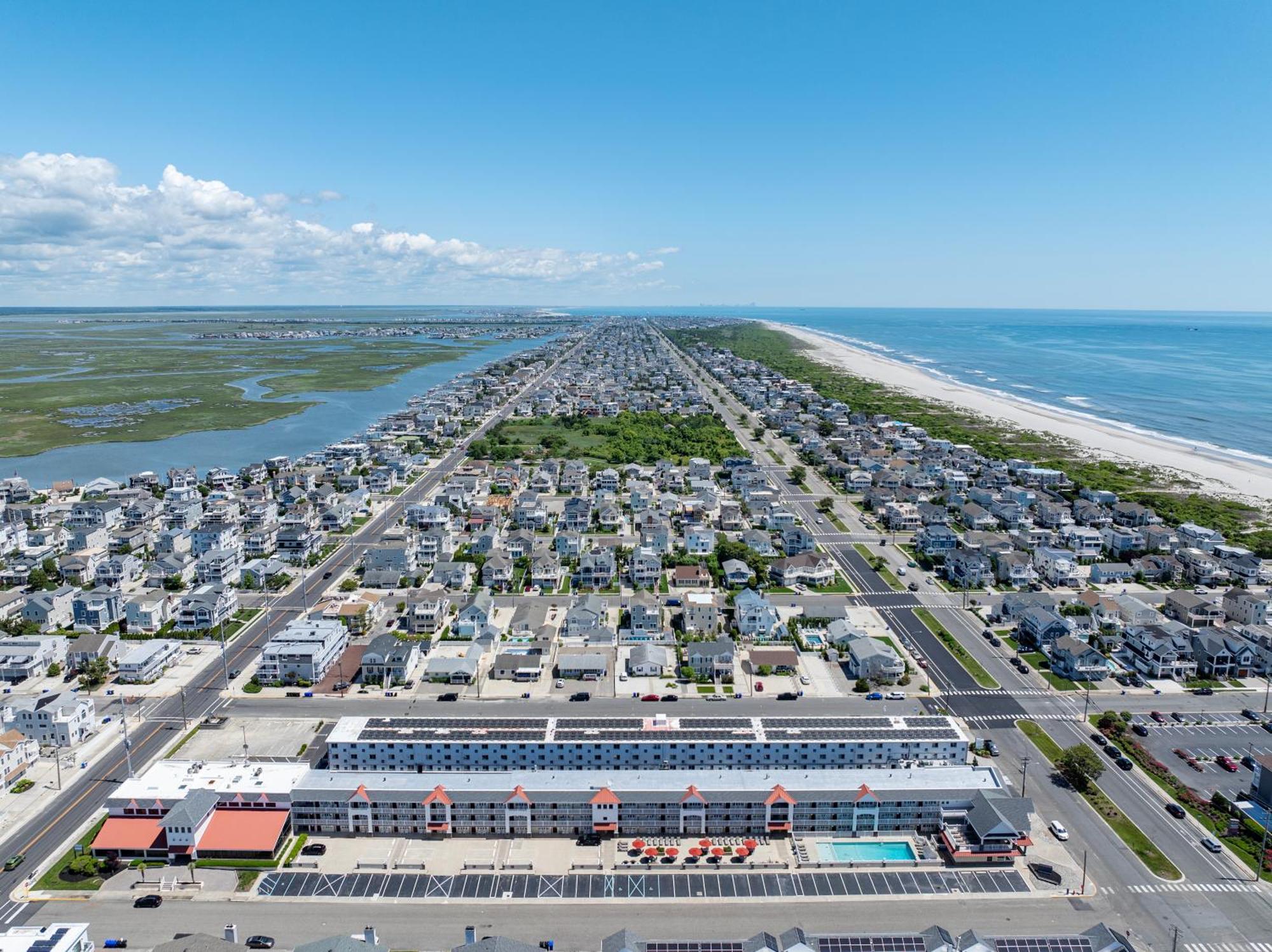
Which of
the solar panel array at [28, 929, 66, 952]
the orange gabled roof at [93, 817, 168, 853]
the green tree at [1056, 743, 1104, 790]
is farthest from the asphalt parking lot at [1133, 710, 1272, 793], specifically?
the solar panel array at [28, 929, 66, 952]

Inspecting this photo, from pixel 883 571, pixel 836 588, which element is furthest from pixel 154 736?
pixel 883 571

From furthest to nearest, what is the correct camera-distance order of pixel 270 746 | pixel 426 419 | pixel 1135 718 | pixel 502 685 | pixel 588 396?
pixel 588 396 < pixel 426 419 < pixel 502 685 < pixel 1135 718 < pixel 270 746

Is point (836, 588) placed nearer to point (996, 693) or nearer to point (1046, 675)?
point (1046, 675)

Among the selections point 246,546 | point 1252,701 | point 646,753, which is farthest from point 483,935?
point 246,546

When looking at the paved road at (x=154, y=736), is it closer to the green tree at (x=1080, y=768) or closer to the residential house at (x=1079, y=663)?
the green tree at (x=1080, y=768)

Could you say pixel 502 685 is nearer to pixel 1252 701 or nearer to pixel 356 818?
pixel 356 818
